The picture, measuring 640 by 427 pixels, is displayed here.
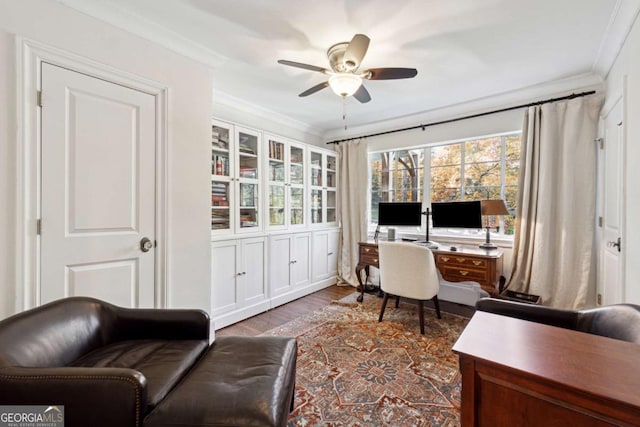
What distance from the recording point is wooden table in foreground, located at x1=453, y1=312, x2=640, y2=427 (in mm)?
721

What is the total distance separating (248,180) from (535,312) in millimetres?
2678

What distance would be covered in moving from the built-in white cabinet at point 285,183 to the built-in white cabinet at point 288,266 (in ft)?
0.58

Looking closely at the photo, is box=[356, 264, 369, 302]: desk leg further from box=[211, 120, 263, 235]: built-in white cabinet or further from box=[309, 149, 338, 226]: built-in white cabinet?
box=[211, 120, 263, 235]: built-in white cabinet

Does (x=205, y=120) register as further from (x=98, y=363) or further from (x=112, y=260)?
(x=98, y=363)

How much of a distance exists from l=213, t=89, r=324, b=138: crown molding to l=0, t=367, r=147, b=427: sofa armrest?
8.87 feet

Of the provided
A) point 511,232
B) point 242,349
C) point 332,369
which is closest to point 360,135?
point 511,232

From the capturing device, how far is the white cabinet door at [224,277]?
107 inches

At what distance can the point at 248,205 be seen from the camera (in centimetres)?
311

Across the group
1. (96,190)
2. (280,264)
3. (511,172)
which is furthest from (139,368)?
(511,172)

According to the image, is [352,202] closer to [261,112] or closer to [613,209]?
[261,112]

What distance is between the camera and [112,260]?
180 cm

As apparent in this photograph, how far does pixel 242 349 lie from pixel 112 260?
3.70 feet

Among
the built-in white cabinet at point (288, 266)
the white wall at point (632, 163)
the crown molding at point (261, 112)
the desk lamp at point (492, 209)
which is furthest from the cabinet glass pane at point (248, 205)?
the white wall at point (632, 163)

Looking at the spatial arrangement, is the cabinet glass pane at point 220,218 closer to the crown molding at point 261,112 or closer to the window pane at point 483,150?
the crown molding at point 261,112
